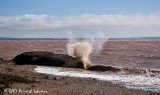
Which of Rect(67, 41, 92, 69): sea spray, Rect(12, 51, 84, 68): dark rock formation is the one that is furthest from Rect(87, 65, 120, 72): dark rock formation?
Rect(67, 41, 92, 69): sea spray

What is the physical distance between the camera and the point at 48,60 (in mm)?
20922

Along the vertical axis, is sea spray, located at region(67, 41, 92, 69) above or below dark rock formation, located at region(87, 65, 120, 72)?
above

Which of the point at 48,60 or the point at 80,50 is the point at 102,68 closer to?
the point at 48,60

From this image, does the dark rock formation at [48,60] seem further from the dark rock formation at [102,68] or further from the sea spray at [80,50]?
the sea spray at [80,50]

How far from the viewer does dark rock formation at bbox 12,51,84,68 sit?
19906 mm

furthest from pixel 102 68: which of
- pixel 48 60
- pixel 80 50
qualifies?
pixel 80 50

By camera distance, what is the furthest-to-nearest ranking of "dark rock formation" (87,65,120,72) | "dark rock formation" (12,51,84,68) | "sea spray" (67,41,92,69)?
"sea spray" (67,41,92,69) < "dark rock formation" (12,51,84,68) < "dark rock formation" (87,65,120,72)

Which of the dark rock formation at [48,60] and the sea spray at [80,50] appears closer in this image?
the dark rock formation at [48,60]

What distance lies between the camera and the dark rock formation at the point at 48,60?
65.3ft

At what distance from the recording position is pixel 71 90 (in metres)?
9.94

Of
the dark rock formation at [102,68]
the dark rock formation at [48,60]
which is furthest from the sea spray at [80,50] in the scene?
the dark rock formation at [102,68]

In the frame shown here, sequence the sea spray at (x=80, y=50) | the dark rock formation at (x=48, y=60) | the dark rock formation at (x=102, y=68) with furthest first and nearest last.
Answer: the sea spray at (x=80, y=50)
the dark rock formation at (x=48, y=60)
the dark rock formation at (x=102, y=68)

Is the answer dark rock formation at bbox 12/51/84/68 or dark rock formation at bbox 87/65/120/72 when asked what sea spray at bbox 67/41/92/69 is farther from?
dark rock formation at bbox 87/65/120/72

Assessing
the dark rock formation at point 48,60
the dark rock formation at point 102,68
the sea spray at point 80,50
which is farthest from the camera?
the sea spray at point 80,50
